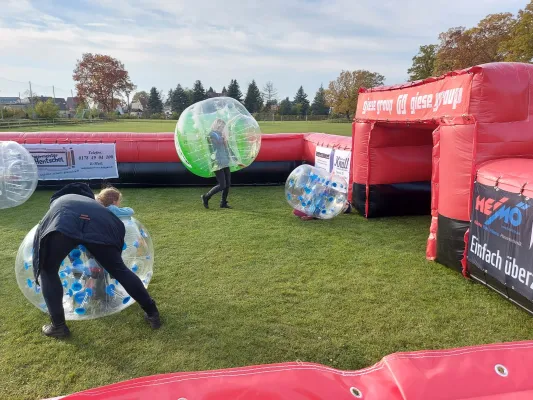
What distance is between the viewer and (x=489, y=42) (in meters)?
33.5

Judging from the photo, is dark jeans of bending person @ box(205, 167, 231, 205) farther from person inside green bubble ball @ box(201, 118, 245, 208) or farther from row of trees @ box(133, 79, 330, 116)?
row of trees @ box(133, 79, 330, 116)

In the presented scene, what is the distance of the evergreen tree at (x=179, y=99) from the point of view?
62.5 metres

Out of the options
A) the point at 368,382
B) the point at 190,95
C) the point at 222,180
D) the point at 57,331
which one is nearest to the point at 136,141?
the point at 222,180

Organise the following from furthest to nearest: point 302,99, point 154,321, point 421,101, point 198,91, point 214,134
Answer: point 302,99
point 198,91
point 214,134
point 421,101
point 154,321

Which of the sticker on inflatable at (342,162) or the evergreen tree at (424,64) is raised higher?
the evergreen tree at (424,64)

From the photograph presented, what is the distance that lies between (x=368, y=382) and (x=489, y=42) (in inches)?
1547

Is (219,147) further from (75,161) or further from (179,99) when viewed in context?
(179,99)

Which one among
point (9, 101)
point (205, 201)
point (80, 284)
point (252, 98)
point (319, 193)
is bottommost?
point (205, 201)

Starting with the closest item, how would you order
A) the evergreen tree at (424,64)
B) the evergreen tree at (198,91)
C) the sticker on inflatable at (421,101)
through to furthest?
the sticker on inflatable at (421,101) < the evergreen tree at (424,64) < the evergreen tree at (198,91)

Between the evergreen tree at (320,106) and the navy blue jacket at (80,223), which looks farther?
the evergreen tree at (320,106)

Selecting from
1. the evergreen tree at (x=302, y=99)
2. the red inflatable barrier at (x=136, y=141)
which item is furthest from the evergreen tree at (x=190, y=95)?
the red inflatable barrier at (x=136, y=141)

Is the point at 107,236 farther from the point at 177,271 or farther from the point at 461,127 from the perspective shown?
the point at 461,127

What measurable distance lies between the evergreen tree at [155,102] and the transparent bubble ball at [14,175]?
58.4 meters

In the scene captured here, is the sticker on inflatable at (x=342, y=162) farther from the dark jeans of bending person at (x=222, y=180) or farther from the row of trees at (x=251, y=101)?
the row of trees at (x=251, y=101)
